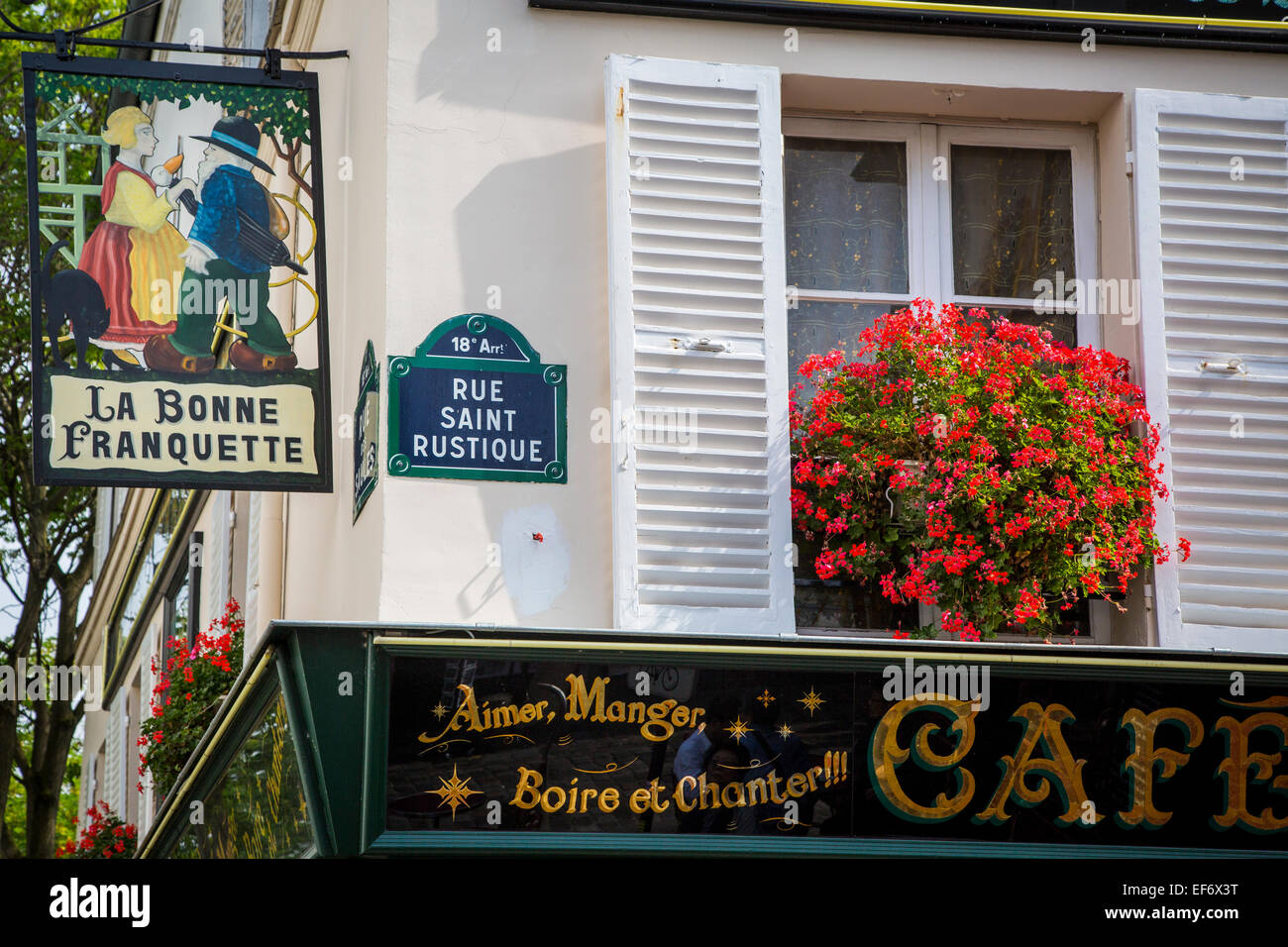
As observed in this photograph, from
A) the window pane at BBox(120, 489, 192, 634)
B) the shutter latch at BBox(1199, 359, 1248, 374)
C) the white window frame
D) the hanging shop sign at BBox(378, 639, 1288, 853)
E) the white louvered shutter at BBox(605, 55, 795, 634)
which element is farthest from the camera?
the window pane at BBox(120, 489, 192, 634)

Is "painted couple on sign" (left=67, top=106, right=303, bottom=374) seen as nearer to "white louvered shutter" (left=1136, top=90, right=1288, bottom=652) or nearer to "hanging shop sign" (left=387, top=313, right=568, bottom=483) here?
"hanging shop sign" (left=387, top=313, right=568, bottom=483)

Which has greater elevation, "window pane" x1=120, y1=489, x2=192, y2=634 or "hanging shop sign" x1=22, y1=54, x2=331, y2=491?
"hanging shop sign" x1=22, y1=54, x2=331, y2=491

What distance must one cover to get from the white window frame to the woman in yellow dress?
7.64 ft

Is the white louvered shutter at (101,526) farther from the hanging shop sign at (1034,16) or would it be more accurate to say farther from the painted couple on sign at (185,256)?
the hanging shop sign at (1034,16)

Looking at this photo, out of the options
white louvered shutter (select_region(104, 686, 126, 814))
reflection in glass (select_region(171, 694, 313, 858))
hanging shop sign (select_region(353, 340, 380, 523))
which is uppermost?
hanging shop sign (select_region(353, 340, 380, 523))

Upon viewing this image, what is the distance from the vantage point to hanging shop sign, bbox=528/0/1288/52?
735 centimetres

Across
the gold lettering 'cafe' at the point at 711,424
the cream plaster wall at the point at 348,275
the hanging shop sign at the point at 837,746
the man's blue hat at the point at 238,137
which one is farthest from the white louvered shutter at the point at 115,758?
the hanging shop sign at the point at 837,746

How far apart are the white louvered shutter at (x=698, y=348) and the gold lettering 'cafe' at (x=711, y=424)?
2 cm

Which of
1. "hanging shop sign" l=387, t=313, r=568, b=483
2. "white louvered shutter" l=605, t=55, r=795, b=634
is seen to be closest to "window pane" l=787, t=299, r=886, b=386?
"white louvered shutter" l=605, t=55, r=795, b=634

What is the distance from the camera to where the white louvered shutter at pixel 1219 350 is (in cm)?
706

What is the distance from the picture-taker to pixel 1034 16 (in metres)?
7.55

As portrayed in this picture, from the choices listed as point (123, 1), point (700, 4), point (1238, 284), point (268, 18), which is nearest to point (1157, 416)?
point (1238, 284)
